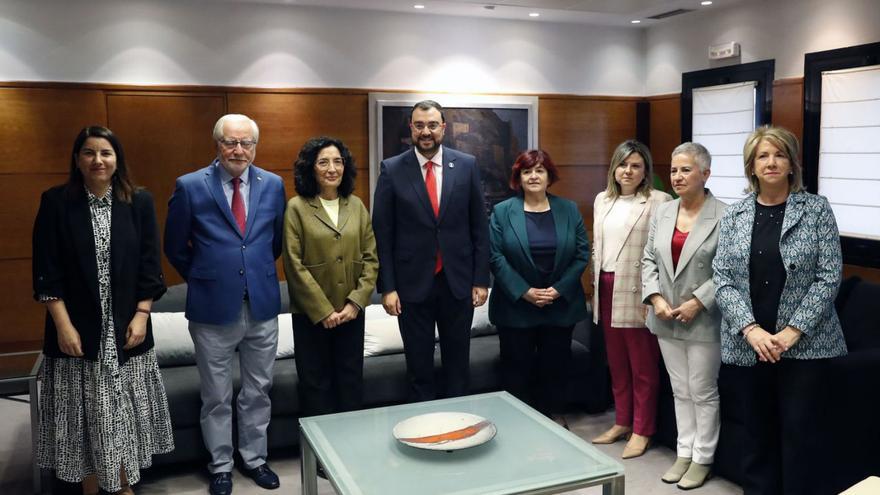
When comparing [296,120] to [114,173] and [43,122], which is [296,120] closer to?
[43,122]

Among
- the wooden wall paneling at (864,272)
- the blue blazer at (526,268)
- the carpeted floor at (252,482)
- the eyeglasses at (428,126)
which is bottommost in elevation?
the carpeted floor at (252,482)

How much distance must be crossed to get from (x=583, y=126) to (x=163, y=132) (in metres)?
3.39

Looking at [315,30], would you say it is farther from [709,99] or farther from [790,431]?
[790,431]

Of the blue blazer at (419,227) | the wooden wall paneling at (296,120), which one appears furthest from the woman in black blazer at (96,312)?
the wooden wall paneling at (296,120)

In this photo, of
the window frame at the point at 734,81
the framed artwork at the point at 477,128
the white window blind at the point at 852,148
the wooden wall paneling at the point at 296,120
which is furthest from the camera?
the framed artwork at the point at 477,128

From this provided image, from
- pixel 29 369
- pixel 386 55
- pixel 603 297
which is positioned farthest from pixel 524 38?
pixel 29 369

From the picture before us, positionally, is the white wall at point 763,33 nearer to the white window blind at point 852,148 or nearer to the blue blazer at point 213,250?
the white window blind at point 852,148

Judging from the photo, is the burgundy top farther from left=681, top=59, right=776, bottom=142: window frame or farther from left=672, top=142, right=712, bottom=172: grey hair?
left=681, top=59, right=776, bottom=142: window frame

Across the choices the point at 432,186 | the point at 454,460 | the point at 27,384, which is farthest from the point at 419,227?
the point at 27,384

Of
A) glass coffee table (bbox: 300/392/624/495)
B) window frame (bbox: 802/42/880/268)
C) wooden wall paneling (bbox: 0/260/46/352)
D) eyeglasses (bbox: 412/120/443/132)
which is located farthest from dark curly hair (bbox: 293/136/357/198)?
window frame (bbox: 802/42/880/268)

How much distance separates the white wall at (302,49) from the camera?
4.95 metres

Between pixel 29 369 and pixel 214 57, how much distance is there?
273cm

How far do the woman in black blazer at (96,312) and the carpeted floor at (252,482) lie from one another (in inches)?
17.3

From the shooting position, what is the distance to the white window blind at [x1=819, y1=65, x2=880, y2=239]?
458 cm
